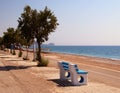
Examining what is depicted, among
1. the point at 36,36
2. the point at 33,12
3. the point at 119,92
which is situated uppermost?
the point at 33,12

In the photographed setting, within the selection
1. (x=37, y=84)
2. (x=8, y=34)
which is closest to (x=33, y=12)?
(x=37, y=84)

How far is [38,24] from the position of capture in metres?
32.9

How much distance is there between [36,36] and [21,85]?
17.4m

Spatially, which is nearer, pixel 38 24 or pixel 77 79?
pixel 77 79

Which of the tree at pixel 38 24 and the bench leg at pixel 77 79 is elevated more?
the tree at pixel 38 24

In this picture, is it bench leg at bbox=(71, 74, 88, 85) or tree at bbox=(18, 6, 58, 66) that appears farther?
tree at bbox=(18, 6, 58, 66)

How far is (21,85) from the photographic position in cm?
1648

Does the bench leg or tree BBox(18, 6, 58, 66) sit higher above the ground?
tree BBox(18, 6, 58, 66)

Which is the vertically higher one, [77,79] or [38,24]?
[38,24]

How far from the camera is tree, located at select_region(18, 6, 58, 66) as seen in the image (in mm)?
32906

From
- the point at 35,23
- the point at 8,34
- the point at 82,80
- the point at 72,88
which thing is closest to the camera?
the point at 72,88

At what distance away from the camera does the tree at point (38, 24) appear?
3291cm

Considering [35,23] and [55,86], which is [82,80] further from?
[35,23]

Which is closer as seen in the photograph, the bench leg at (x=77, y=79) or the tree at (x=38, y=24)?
the bench leg at (x=77, y=79)
